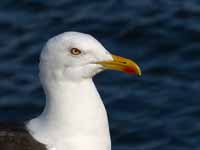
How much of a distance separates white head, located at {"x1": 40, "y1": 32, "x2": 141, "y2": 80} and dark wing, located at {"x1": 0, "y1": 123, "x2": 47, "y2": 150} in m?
0.59

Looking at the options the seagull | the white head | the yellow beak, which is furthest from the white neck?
the yellow beak

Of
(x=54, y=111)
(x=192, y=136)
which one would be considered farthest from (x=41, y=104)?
(x=54, y=111)

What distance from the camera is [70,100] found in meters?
9.76

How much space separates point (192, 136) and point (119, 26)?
2.66m

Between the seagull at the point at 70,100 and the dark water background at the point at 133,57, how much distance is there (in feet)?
9.32

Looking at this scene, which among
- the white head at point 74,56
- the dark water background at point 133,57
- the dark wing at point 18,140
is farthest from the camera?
the dark water background at point 133,57

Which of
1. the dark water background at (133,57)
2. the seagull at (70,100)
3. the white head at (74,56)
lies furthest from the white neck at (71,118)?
the dark water background at (133,57)

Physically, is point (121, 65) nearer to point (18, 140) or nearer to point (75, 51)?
point (75, 51)

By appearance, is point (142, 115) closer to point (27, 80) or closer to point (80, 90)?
point (27, 80)

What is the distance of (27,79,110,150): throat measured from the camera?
969 centimetres

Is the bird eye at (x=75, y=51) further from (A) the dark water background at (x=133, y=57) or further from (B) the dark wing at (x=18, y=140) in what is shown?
(A) the dark water background at (x=133, y=57)

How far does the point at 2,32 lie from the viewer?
1475cm

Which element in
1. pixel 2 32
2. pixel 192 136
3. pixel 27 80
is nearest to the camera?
pixel 192 136

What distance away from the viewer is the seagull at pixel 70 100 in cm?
955
